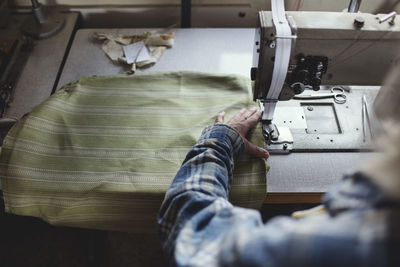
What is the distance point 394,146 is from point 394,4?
1475 mm

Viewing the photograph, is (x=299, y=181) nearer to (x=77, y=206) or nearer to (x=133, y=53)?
(x=77, y=206)

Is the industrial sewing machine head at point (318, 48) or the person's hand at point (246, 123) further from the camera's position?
the person's hand at point (246, 123)

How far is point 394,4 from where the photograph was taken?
165 cm

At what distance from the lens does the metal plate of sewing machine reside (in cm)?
128

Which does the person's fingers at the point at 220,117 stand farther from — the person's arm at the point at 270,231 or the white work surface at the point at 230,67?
the person's arm at the point at 270,231

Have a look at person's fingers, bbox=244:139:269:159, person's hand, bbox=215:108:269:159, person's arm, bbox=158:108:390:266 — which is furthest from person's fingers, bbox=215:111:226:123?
person's arm, bbox=158:108:390:266

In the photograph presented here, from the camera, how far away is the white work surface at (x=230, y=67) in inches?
48.1

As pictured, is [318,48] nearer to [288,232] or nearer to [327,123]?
[327,123]

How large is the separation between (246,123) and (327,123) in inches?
12.7

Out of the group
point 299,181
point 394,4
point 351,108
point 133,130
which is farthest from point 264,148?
point 394,4

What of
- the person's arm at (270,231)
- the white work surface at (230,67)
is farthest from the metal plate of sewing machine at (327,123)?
the person's arm at (270,231)

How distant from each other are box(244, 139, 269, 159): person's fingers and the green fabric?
22mm

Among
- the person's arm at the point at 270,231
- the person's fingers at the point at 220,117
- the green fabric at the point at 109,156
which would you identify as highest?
the person's arm at the point at 270,231

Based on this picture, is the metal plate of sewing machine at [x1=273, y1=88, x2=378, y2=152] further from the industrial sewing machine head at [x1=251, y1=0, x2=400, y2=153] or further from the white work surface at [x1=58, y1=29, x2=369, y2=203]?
the industrial sewing machine head at [x1=251, y1=0, x2=400, y2=153]
